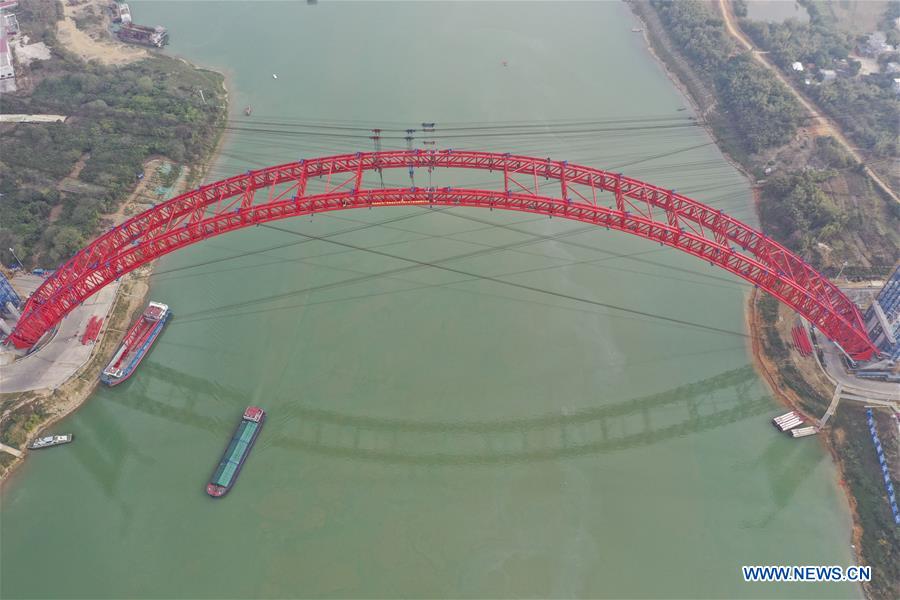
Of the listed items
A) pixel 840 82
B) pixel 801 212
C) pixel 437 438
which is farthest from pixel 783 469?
pixel 840 82

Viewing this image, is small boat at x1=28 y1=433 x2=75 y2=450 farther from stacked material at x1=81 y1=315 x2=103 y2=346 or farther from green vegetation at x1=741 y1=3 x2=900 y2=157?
green vegetation at x1=741 y1=3 x2=900 y2=157

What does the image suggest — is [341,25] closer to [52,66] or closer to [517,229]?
[52,66]

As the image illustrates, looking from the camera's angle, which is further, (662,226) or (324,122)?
(324,122)

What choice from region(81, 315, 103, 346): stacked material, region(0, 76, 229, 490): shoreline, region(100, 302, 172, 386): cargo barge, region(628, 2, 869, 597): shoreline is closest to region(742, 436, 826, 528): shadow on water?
region(628, 2, 869, 597): shoreline

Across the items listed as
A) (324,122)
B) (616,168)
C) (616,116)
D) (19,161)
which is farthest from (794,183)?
(19,161)

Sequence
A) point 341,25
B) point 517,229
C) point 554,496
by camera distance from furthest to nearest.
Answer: point 341,25
point 517,229
point 554,496

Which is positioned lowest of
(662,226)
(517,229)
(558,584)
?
(558,584)

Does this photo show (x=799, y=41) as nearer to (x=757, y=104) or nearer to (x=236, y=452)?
(x=757, y=104)
